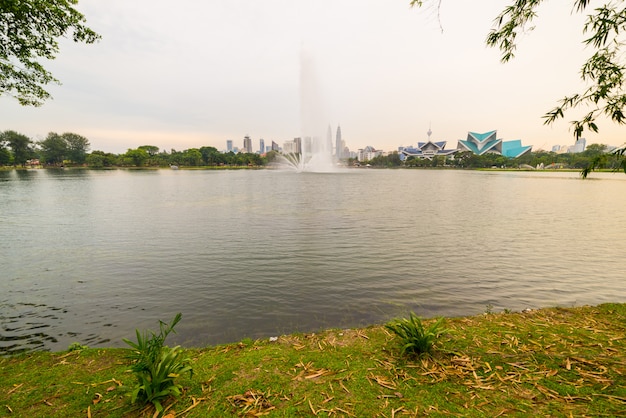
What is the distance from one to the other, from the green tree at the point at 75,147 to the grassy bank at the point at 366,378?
731 feet

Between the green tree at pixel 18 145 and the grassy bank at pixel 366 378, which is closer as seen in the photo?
the grassy bank at pixel 366 378

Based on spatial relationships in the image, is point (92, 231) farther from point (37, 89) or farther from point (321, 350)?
point (321, 350)

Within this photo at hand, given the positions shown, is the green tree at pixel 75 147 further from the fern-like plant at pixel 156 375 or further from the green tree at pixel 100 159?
Answer: the fern-like plant at pixel 156 375

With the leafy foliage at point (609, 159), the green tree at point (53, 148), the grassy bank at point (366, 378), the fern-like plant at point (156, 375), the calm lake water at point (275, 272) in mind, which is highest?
the green tree at point (53, 148)

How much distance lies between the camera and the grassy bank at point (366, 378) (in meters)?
4.07

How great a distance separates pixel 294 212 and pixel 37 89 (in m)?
20.5

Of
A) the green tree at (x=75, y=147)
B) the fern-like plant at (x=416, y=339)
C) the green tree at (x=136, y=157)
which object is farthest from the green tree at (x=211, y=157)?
the fern-like plant at (x=416, y=339)

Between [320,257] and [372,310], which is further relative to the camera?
[320,257]

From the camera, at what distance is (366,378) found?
15.7 ft

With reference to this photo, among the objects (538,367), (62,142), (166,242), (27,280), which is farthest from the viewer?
(62,142)

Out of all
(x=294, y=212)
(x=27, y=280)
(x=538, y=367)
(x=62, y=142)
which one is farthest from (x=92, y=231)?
(x=62, y=142)

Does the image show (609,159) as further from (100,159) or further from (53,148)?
(53,148)

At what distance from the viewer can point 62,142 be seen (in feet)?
556

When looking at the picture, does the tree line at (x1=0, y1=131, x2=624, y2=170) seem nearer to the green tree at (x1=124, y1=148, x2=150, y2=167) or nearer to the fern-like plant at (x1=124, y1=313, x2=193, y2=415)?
the green tree at (x1=124, y1=148, x2=150, y2=167)
